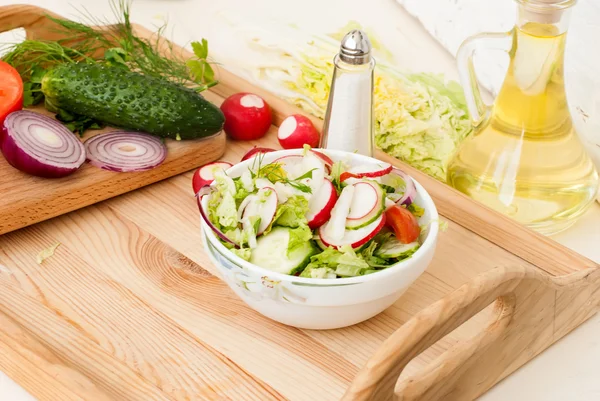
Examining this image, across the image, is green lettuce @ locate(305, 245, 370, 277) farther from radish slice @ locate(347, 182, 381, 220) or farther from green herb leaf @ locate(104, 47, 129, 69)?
green herb leaf @ locate(104, 47, 129, 69)

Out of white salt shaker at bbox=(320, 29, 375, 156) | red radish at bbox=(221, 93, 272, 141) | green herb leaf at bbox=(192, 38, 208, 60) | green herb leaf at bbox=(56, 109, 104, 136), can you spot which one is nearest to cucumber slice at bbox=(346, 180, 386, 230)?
white salt shaker at bbox=(320, 29, 375, 156)

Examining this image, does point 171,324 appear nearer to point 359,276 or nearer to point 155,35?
point 359,276

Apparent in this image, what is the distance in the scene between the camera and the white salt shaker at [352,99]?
133 centimetres

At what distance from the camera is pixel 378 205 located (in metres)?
1.05

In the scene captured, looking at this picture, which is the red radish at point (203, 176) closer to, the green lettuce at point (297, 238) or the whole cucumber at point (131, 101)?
the whole cucumber at point (131, 101)

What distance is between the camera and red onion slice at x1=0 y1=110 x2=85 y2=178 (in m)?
1.29

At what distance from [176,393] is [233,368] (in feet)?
0.28

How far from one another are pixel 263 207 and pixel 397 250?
186 millimetres

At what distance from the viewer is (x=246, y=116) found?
1.55 m

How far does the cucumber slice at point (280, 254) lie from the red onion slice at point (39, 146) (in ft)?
1.45

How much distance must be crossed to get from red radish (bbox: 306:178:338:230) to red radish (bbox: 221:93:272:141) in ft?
1.60

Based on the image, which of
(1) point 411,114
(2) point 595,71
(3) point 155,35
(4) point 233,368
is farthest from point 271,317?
(3) point 155,35

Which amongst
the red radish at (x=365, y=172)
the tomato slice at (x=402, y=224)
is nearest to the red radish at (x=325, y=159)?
the red radish at (x=365, y=172)

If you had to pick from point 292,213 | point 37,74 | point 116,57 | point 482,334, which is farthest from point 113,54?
point 482,334
